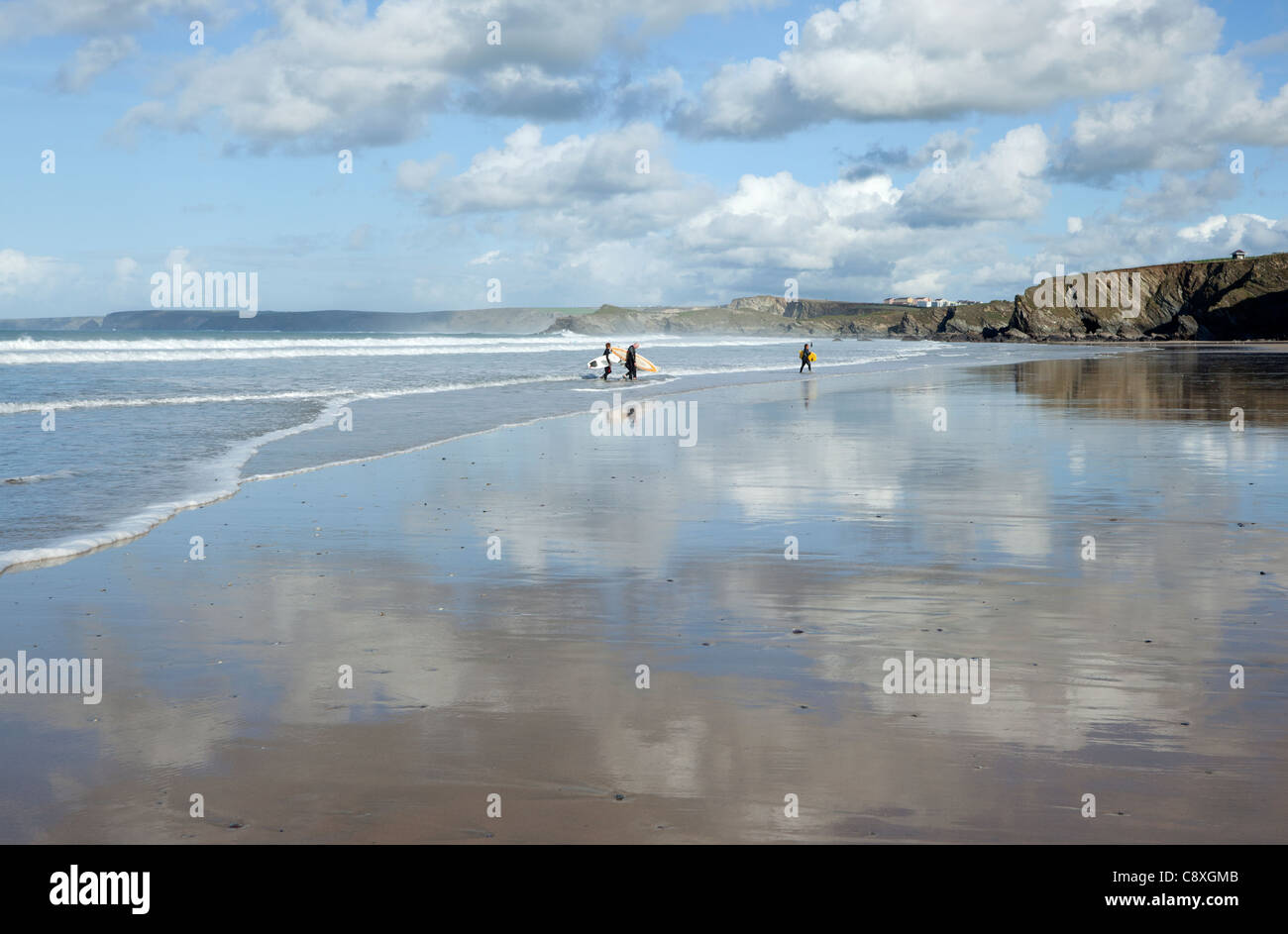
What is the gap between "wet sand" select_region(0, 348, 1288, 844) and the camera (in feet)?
15.5

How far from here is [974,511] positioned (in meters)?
12.1

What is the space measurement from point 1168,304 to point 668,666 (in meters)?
151

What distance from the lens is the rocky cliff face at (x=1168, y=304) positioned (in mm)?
116438

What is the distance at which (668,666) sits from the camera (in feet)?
22.2

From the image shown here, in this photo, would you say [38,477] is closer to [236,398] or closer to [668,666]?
[668,666]

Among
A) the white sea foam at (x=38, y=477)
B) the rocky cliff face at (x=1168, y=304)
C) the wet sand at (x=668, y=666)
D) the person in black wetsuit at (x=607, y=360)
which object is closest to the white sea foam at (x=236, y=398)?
the person in black wetsuit at (x=607, y=360)

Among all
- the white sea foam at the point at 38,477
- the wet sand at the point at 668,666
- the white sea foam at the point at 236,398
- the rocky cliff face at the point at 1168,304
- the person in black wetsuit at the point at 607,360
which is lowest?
the wet sand at the point at 668,666

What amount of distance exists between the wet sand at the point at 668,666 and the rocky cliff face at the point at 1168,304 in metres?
119

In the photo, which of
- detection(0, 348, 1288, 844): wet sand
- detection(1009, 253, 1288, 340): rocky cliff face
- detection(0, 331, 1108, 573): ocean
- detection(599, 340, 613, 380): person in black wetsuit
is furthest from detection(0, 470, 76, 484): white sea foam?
detection(1009, 253, 1288, 340): rocky cliff face

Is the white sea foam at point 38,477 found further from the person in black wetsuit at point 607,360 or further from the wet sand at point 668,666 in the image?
the person in black wetsuit at point 607,360

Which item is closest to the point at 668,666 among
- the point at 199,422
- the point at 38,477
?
the point at 38,477

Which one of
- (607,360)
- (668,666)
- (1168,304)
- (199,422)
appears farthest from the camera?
(1168,304)
